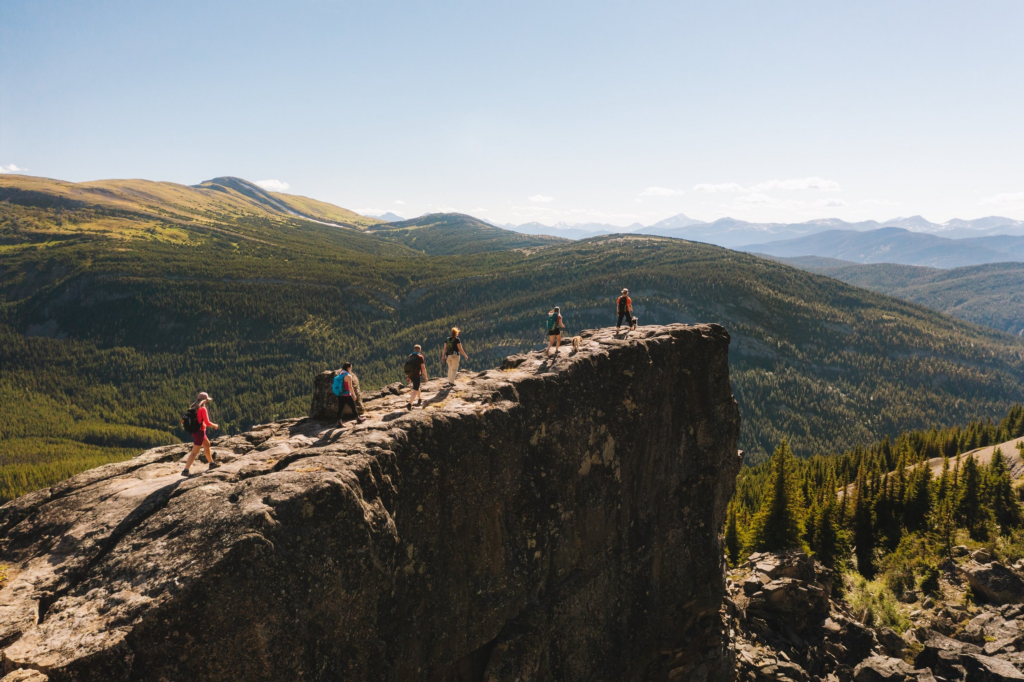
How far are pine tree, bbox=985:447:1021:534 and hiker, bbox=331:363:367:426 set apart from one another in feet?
237

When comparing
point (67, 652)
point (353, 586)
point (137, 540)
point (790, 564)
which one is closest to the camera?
point (67, 652)

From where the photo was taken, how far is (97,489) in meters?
17.4

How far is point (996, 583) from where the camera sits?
41219 millimetres

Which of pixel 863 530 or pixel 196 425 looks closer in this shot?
pixel 196 425

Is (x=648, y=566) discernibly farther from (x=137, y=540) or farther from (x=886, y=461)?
(x=886, y=461)

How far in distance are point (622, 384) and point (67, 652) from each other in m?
23.0

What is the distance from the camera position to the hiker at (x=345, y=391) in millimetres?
19688

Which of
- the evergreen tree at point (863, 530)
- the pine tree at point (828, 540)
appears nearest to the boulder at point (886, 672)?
the pine tree at point (828, 540)

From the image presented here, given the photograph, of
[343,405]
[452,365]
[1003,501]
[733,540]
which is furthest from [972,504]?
[343,405]

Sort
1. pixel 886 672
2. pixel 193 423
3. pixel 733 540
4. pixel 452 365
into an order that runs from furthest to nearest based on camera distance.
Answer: pixel 733 540
pixel 886 672
pixel 452 365
pixel 193 423

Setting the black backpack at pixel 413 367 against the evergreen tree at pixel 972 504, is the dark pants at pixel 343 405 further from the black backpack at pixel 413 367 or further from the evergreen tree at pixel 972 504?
the evergreen tree at pixel 972 504

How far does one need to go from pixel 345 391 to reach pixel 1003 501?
7849cm

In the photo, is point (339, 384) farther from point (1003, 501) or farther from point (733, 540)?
point (1003, 501)

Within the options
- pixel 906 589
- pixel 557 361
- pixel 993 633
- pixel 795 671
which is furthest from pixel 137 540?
pixel 906 589
